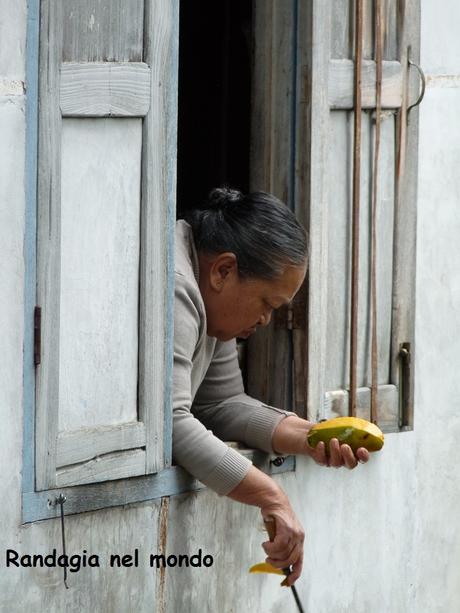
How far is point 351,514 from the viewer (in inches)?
196

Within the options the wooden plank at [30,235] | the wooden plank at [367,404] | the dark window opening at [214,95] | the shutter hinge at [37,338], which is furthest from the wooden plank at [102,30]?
the dark window opening at [214,95]

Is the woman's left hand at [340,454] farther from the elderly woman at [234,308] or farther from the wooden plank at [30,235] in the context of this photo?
the wooden plank at [30,235]

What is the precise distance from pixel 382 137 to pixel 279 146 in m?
0.41

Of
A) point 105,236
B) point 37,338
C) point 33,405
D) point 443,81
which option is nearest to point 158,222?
point 105,236

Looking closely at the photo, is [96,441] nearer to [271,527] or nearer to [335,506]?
[271,527]

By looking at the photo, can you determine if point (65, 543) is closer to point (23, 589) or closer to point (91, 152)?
point (23, 589)

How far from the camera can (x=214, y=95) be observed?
5844 millimetres

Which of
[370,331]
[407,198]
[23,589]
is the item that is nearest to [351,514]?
[370,331]

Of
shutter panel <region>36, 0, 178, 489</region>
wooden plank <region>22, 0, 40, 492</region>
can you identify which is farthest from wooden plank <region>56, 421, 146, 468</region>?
wooden plank <region>22, 0, 40, 492</region>

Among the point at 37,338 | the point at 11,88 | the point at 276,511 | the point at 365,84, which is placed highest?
the point at 365,84

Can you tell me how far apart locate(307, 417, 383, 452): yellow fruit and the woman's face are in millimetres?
379

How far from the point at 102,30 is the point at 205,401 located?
4.51 feet

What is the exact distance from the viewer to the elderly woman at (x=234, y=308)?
13.5ft

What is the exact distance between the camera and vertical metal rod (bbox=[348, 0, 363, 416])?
15.3 feet
